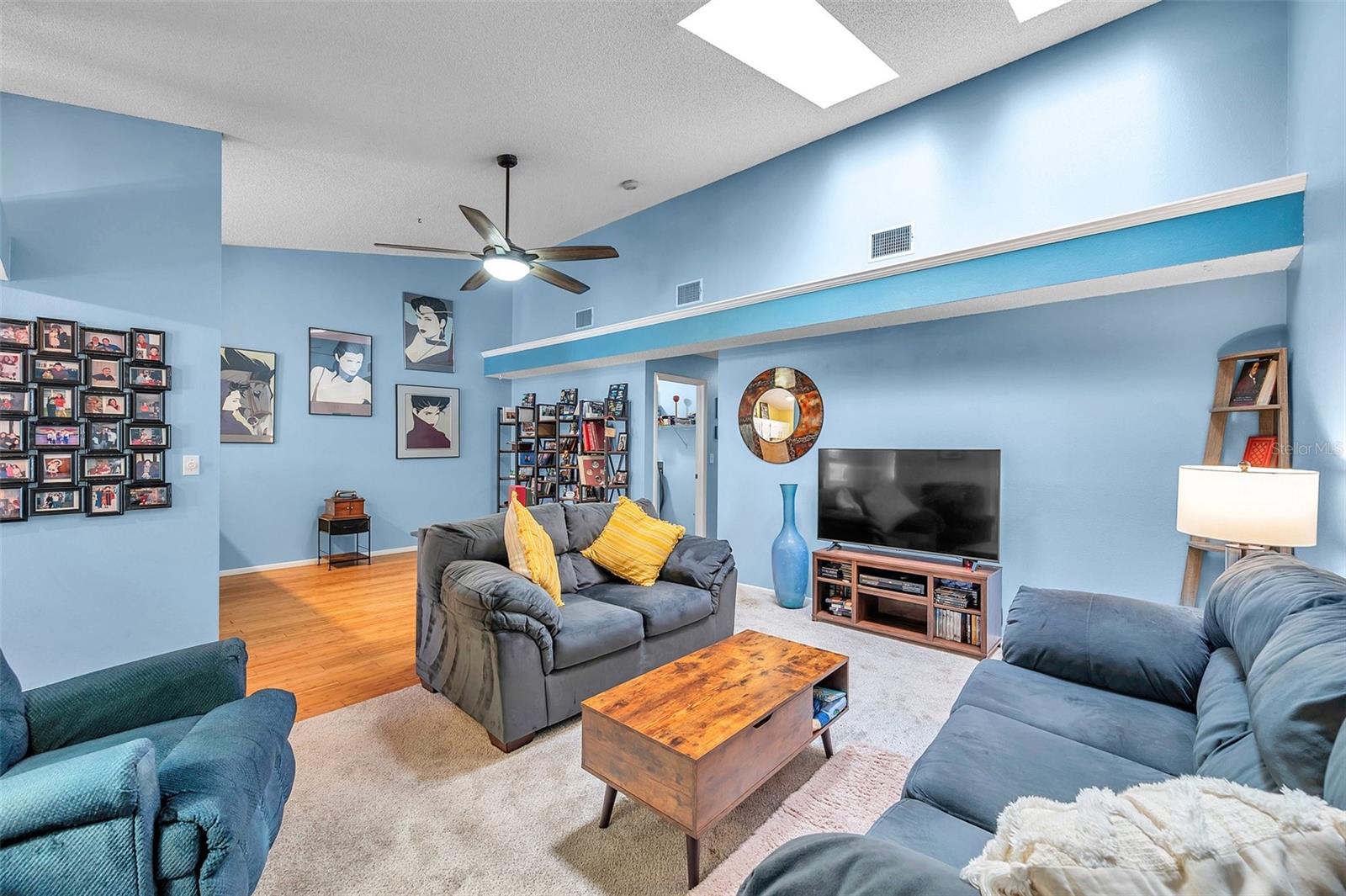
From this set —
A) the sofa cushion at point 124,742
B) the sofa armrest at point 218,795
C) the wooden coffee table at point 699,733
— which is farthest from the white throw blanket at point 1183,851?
the sofa cushion at point 124,742

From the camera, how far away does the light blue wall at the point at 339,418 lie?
18.1 ft

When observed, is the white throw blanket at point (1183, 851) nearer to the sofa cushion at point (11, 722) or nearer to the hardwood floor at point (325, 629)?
the sofa cushion at point (11, 722)

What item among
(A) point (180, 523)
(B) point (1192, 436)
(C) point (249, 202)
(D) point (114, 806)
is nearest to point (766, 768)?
(D) point (114, 806)

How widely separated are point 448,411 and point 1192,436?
6738 millimetres

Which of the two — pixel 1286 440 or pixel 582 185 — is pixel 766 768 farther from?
pixel 582 185

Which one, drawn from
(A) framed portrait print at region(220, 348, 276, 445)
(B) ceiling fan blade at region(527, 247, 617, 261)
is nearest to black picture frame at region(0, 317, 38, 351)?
(B) ceiling fan blade at region(527, 247, 617, 261)

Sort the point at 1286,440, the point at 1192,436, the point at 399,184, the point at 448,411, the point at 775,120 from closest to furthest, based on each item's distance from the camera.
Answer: the point at 1286,440 → the point at 1192,436 → the point at 775,120 → the point at 399,184 → the point at 448,411

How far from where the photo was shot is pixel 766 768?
1905 millimetres

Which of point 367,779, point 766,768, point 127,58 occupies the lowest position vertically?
point 367,779

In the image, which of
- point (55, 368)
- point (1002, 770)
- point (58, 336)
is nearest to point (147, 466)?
point (55, 368)

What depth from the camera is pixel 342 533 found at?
5773 mm

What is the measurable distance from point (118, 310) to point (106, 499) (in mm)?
981

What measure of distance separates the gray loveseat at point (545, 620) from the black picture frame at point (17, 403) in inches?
74.2

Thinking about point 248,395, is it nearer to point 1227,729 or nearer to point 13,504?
point 13,504
